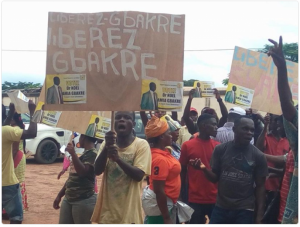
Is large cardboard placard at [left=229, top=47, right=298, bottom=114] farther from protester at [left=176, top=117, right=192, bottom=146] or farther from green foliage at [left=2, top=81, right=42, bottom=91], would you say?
green foliage at [left=2, top=81, right=42, bottom=91]

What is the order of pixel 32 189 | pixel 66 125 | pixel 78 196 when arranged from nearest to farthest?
pixel 78 196
pixel 66 125
pixel 32 189

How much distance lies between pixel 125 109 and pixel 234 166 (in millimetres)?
1165

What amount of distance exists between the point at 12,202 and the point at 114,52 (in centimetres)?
245

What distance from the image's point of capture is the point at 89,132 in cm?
538

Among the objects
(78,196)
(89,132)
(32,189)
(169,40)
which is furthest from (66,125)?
(32,189)

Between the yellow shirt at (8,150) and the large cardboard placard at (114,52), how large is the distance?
1195 mm

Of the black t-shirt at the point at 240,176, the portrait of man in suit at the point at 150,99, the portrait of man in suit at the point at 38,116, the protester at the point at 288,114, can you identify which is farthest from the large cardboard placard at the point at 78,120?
the protester at the point at 288,114

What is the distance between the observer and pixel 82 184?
513cm

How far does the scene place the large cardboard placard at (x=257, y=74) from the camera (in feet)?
20.5

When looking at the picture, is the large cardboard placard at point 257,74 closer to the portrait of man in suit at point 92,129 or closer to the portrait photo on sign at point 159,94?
the portrait of man in suit at point 92,129

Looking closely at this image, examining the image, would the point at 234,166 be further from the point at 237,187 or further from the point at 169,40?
the point at 169,40

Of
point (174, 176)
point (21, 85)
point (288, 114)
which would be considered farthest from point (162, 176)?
point (21, 85)

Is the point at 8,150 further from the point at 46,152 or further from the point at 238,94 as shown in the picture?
the point at 46,152

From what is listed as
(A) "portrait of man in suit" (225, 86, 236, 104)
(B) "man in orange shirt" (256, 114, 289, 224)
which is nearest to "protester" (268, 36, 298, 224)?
(B) "man in orange shirt" (256, 114, 289, 224)
